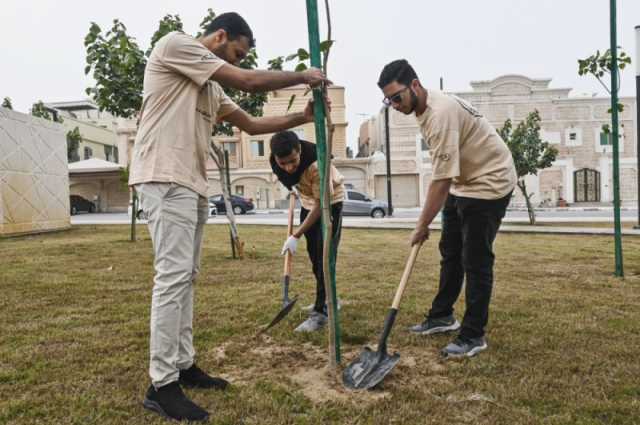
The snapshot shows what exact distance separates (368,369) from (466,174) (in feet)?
4.37

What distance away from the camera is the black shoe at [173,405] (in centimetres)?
217

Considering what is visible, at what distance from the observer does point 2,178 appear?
11.9 m

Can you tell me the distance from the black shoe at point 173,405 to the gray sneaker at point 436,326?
1744mm

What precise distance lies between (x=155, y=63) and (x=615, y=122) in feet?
17.0

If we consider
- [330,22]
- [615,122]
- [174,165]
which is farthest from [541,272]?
[174,165]

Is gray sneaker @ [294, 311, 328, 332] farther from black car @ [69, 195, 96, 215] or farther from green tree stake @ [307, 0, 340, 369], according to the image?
black car @ [69, 195, 96, 215]

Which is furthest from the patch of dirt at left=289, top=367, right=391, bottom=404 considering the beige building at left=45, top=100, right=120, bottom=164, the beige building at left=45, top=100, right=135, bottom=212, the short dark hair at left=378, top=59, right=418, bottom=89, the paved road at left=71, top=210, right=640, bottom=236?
the beige building at left=45, top=100, right=120, bottom=164

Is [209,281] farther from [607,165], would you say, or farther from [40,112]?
[607,165]

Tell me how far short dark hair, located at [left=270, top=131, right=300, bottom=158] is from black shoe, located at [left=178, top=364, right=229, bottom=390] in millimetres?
1484

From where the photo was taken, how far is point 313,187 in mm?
3648

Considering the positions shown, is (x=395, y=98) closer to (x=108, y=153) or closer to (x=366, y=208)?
(x=366, y=208)

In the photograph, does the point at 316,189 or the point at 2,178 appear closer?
the point at 316,189

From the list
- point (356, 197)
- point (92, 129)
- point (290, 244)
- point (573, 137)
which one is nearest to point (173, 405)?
point (290, 244)

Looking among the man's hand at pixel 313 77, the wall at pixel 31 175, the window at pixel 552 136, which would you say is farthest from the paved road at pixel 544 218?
the man's hand at pixel 313 77
